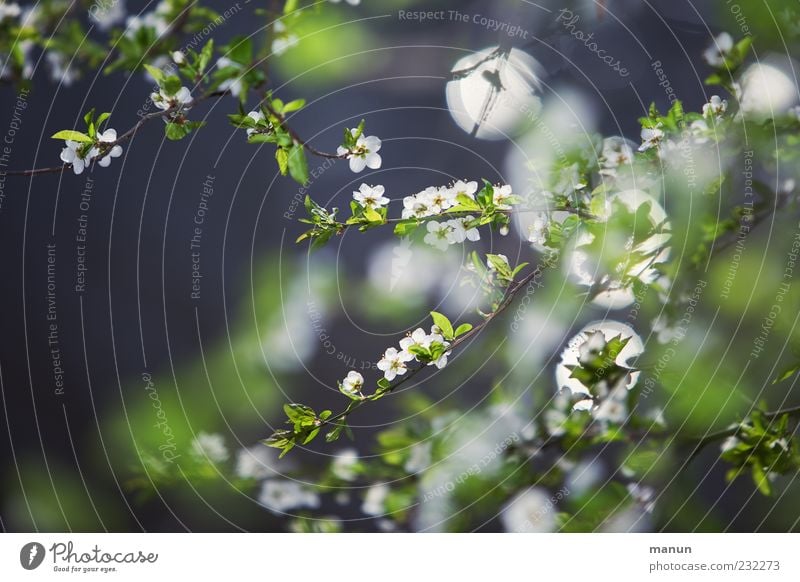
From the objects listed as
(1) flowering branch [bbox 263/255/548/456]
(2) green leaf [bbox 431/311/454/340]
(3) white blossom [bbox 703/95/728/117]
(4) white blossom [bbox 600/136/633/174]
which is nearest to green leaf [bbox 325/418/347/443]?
(1) flowering branch [bbox 263/255/548/456]

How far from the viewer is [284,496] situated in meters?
0.60

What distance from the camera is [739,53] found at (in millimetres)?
593

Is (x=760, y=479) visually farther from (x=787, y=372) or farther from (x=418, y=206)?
(x=418, y=206)

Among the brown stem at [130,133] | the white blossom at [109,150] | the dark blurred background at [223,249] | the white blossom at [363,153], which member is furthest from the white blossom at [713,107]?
the white blossom at [109,150]

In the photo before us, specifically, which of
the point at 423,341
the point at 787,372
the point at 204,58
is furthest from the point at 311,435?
the point at 787,372

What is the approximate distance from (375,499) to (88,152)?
41cm

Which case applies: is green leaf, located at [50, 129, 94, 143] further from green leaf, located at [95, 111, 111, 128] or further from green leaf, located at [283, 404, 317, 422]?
green leaf, located at [283, 404, 317, 422]

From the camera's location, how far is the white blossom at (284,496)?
0.60 meters

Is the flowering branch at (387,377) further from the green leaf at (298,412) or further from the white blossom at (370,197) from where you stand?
the white blossom at (370,197)

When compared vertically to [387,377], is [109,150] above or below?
above

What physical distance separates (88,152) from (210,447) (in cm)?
29

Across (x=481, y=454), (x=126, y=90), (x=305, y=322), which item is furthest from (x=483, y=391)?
(x=126, y=90)

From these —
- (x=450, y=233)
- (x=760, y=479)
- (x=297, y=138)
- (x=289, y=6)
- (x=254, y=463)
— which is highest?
(x=289, y=6)
